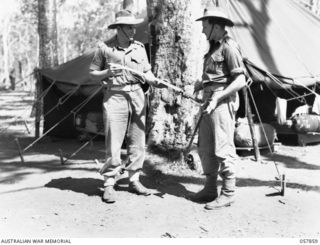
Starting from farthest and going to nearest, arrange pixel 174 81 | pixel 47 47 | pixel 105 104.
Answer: pixel 47 47
pixel 174 81
pixel 105 104

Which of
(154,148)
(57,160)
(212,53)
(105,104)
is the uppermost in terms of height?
(212,53)

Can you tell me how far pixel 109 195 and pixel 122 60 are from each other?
1.36 meters

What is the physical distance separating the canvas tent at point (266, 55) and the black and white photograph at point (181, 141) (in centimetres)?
3

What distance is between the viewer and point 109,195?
4.85 meters

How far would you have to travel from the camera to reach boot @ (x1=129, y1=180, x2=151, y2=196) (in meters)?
5.04

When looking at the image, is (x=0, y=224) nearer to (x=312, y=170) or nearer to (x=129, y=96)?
(x=129, y=96)

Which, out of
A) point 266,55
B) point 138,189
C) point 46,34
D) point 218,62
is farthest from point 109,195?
point 46,34

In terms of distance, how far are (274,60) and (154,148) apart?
118 inches

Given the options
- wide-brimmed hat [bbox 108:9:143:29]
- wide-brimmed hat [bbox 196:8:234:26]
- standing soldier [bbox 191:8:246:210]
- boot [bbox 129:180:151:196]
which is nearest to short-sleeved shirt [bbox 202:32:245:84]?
standing soldier [bbox 191:8:246:210]

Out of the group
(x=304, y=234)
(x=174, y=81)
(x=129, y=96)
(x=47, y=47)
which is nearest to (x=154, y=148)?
(x=174, y=81)

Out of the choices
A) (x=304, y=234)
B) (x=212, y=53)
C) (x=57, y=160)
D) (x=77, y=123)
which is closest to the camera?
(x=304, y=234)

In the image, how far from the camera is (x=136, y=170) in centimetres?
500

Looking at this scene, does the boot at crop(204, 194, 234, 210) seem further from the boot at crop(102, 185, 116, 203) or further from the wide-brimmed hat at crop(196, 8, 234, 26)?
the wide-brimmed hat at crop(196, 8, 234, 26)

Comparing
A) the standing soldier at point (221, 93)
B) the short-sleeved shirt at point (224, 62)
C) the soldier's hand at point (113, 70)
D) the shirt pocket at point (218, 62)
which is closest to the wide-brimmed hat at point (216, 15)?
the standing soldier at point (221, 93)
